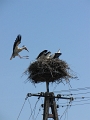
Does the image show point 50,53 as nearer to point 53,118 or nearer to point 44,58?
point 44,58

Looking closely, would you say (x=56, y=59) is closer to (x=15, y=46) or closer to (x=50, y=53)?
(x=50, y=53)

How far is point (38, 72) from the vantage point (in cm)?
1955

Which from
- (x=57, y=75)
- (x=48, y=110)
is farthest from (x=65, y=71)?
(x=48, y=110)

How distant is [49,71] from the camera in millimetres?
19438

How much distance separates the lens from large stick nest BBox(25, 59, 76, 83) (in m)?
19.5

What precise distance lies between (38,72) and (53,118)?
7.26 feet

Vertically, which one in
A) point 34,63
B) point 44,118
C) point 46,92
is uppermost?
point 34,63

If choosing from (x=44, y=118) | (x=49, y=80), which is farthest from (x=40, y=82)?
(x=44, y=118)

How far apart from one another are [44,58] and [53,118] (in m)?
2.79

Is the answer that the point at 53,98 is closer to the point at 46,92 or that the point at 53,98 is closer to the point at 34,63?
the point at 46,92

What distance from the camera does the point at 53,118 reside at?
19.7m

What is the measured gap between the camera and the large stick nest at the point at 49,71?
63.9 ft

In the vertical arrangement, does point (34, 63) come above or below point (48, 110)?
above

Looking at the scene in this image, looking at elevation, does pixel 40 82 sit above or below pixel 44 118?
above
